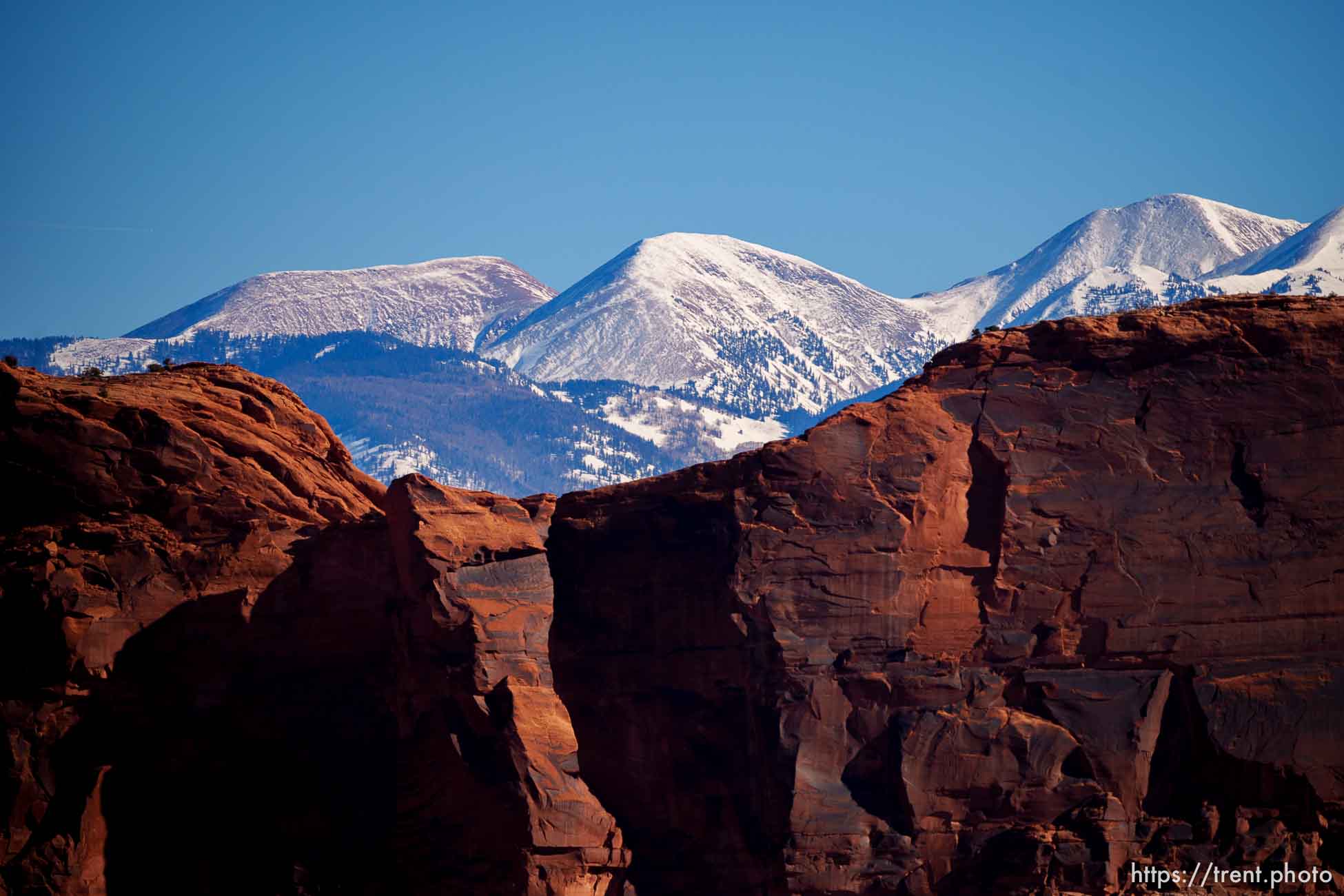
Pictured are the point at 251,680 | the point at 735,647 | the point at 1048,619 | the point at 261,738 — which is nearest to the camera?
the point at 1048,619

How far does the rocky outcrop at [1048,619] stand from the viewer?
4494 cm

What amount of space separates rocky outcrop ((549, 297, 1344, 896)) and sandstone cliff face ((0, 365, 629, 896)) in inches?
176

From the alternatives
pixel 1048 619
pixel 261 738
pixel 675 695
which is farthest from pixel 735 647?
pixel 261 738

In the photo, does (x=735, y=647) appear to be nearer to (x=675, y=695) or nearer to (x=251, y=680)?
(x=675, y=695)

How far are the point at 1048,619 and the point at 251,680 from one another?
18.2m

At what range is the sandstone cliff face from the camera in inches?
1917

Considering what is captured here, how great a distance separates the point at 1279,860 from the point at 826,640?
397 inches

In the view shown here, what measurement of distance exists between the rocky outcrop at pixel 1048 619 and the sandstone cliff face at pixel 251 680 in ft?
14.7

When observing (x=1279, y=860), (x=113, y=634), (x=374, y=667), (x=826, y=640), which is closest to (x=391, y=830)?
(x=374, y=667)

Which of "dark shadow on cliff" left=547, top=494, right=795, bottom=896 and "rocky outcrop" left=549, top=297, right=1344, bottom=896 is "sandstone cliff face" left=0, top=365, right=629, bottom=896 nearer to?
"dark shadow on cliff" left=547, top=494, right=795, bottom=896

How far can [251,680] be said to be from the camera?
51.0 metres

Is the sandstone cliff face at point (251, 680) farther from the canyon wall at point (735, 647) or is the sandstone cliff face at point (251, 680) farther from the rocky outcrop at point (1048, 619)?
the rocky outcrop at point (1048, 619)

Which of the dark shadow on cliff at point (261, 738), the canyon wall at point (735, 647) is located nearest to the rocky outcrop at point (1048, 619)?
the canyon wall at point (735, 647)

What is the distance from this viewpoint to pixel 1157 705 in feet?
150
